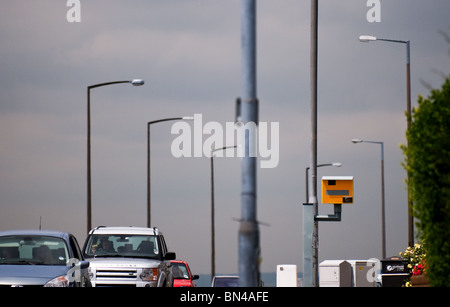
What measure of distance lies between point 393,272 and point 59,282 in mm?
21899

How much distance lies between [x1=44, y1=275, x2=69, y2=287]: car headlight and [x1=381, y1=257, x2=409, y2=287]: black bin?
816 inches

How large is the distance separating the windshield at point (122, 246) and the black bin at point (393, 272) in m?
13.6

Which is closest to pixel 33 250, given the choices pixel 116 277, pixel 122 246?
pixel 116 277

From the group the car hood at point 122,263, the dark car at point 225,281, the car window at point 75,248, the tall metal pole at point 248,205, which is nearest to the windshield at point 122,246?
the car hood at point 122,263

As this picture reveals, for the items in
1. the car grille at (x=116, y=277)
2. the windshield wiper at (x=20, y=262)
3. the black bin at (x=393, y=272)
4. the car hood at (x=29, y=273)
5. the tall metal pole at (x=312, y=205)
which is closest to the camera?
the car hood at (x=29, y=273)

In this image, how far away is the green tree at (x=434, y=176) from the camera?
51.5ft

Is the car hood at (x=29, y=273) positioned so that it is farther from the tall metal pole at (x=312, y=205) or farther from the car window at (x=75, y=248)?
the tall metal pole at (x=312, y=205)

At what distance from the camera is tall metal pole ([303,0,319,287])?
25047mm

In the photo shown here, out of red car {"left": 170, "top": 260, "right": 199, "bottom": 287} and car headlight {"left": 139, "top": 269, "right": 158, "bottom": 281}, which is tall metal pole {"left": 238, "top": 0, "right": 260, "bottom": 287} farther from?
red car {"left": 170, "top": 260, "right": 199, "bottom": 287}

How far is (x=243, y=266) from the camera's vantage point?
12.9 m

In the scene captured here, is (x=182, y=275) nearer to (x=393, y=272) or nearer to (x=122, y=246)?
(x=393, y=272)
